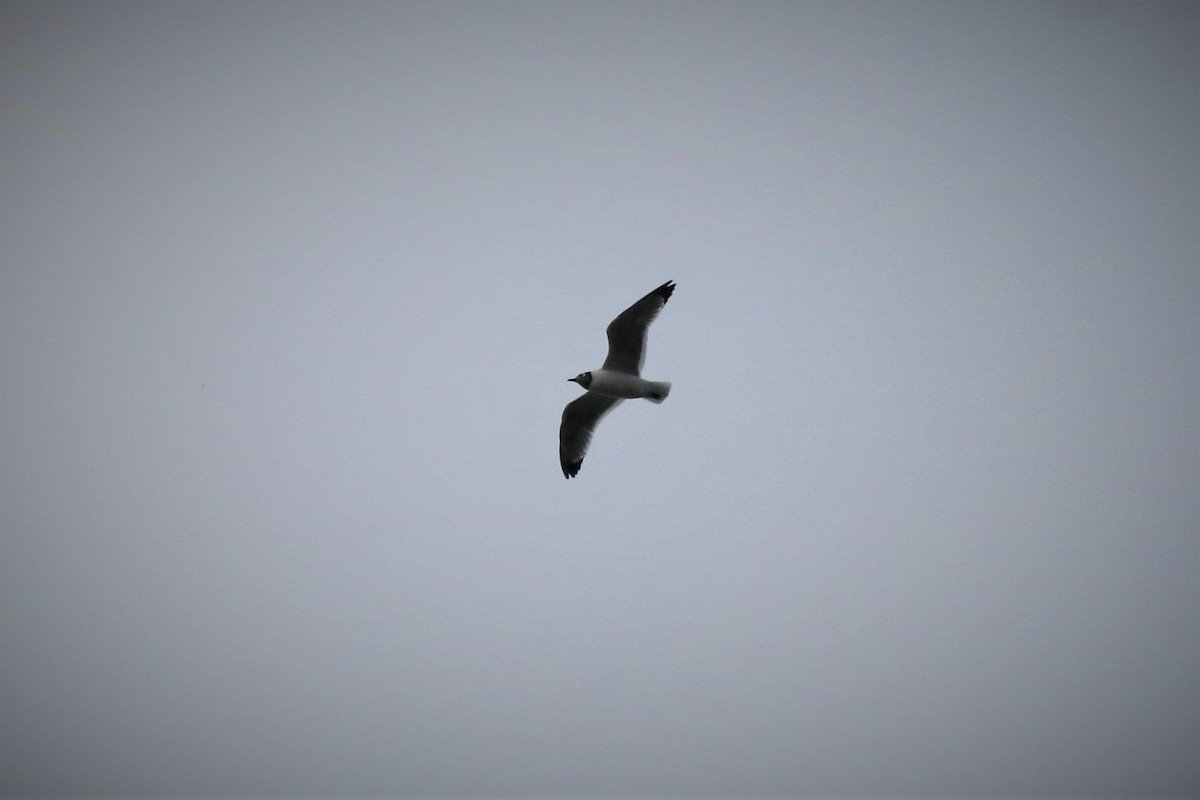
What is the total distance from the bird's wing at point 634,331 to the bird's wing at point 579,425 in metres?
0.64

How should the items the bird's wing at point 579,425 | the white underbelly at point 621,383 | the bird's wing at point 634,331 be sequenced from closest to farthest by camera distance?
the bird's wing at point 634,331, the white underbelly at point 621,383, the bird's wing at point 579,425

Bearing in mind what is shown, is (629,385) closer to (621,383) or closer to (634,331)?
(621,383)

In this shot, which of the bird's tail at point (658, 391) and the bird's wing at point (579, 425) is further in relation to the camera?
the bird's wing at point (579, 425)

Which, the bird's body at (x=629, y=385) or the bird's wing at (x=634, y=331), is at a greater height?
the bird's wing at (x=634, y=331)

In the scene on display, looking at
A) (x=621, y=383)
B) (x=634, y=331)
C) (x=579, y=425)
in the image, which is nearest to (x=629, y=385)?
(x=621, y=383)

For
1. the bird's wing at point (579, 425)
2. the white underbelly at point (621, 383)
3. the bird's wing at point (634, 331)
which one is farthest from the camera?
the bird's wing at point (579, 425)

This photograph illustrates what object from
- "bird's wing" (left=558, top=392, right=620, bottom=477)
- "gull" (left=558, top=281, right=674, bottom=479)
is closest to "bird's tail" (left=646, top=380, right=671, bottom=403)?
"gull" (left=558, top=281, right=674, bottom=479)

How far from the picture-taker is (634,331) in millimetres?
8484

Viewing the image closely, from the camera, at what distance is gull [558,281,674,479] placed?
27.7ft

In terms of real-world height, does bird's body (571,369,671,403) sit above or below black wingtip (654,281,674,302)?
below

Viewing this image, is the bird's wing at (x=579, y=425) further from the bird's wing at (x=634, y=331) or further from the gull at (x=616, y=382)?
the bird's wing at (x=634, y=331)

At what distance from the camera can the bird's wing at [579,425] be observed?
9.17 m

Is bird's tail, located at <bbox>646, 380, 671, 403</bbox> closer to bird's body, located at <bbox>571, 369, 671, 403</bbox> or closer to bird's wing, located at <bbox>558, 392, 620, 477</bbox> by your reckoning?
bird's body, located at <bbox>571, 369, 671, 403</bbox>

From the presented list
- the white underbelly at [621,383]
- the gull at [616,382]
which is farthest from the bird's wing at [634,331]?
the white underbelly at [621,383]
